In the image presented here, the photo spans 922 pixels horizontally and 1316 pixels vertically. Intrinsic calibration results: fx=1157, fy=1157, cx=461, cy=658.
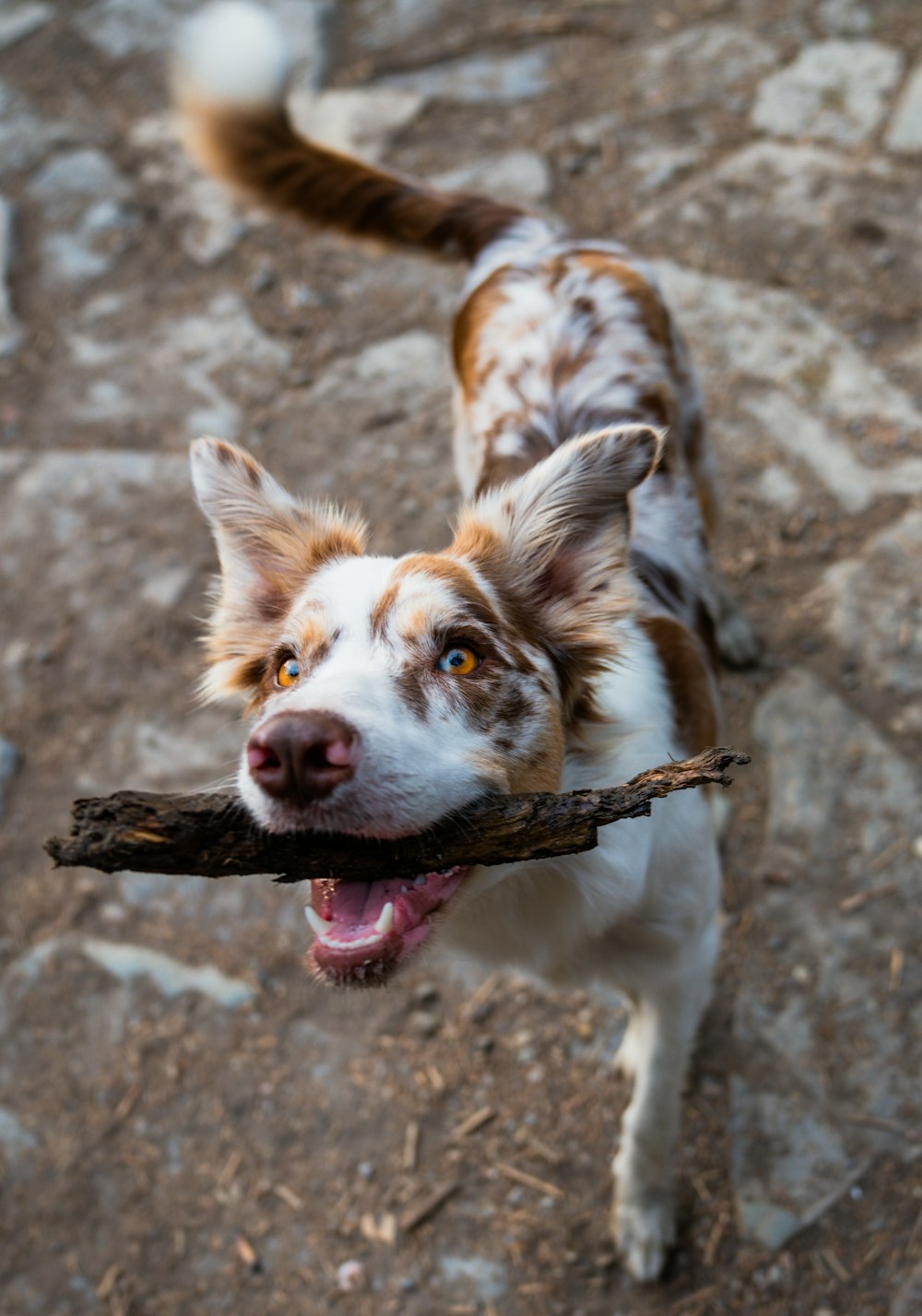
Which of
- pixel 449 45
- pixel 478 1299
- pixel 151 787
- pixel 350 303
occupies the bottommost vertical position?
pixel 478 1299

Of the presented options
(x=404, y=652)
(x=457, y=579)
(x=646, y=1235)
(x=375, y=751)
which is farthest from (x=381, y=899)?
(x=646, y=1235)

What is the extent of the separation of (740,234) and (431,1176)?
3.66 metres

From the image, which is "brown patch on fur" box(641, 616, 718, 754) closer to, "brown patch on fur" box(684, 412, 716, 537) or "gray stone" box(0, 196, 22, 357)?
"brown patch on fur" box(684, 412, 716, 537)

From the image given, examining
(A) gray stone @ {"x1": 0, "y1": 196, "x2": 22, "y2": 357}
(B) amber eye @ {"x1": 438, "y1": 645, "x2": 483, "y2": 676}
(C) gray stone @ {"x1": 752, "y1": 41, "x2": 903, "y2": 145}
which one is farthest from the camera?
(A) gray stone @ {"x1": 0, "y1": 196, "x2": 22, "y2": 357}

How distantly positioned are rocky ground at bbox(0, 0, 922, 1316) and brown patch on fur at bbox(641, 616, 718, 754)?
74 cm

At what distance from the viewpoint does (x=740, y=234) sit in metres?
4.64

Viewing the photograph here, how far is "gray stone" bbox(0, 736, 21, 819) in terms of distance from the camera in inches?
156

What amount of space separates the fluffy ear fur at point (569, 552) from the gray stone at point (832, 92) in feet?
11.0

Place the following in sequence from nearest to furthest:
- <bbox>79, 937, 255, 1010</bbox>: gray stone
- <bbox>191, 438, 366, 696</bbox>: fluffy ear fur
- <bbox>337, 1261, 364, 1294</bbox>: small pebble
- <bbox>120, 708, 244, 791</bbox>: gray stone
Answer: <bbox>191, 438, 366, 696</bbox>: fluffy ear fur < <bbox>337, 1261, 364, 1294</bbox>: small pebble < <bbox>79, 937, 255, 1010</bbox>: gray stone < <bbox>120, 708, 244, 791</bbox>: gray stone

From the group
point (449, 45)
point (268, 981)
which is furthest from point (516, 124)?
point (268, 981)

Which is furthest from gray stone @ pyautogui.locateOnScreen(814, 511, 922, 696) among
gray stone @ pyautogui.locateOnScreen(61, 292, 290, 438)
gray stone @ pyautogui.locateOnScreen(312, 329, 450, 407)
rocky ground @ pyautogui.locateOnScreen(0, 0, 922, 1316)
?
gray stone @ pyautogui.locateOnScreen(61, 292, 290, 438)

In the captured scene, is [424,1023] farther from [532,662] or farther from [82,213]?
[82,213]

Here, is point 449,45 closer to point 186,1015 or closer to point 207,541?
point 207,541

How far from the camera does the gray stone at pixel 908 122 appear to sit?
4.62 m
